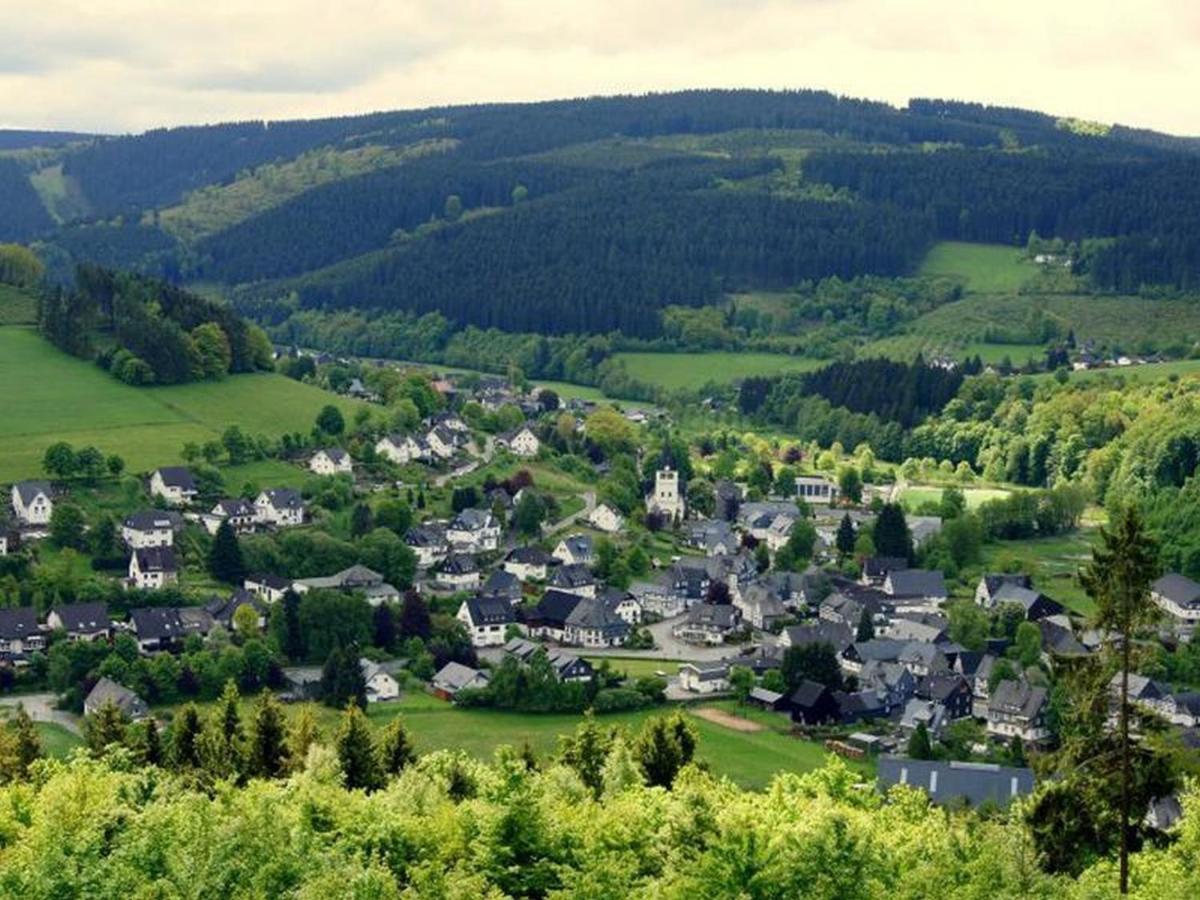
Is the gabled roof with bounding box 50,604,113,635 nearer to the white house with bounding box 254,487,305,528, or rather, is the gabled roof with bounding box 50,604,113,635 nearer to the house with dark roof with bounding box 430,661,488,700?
the house with dark roof with bounding box 430,661,488,700

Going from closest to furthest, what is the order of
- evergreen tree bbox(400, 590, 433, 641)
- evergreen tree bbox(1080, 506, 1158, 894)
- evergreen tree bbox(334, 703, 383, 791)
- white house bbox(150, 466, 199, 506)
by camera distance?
evergreen tree bbox(1080, 506, 1158, 894) < evergreen tree bbox(334, 703, 383, 791) < evergreen tree bbox(400, 590, 433, 641) < white house bbox(150, 466, 199, 506)

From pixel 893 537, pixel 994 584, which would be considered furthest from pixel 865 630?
pixel 893 537

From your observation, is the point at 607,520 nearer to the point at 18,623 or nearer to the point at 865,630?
the point at 865,630

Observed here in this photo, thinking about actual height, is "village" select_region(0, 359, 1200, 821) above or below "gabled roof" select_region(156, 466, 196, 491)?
below

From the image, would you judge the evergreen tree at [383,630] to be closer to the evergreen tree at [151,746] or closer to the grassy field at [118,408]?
the grassy field at [118,408]

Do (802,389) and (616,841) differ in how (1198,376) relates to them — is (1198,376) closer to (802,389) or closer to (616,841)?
(802,389)

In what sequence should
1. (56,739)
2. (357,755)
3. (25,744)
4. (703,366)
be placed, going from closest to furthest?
(357,755)
(25,744)
(56,739)
(703,366)

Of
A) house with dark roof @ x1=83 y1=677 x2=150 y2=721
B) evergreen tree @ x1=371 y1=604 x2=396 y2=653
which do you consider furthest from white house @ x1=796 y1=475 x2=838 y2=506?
house with dark roof @ x1=83 y1=677 x2=150 y2=721

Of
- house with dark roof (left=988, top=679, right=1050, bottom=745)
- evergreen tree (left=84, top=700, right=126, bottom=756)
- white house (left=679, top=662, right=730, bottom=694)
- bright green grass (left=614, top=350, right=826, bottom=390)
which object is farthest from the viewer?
bright green grass (left=614, top=350, right=826, bottom=390)
